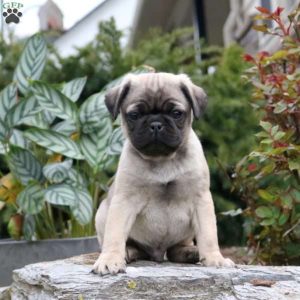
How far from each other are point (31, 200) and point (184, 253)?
127cm

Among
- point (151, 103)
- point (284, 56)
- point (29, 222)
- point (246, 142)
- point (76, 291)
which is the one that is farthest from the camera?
point (246, 142)

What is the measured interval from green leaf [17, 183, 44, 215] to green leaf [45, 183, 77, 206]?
7cm

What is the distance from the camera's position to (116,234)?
2.98 metres

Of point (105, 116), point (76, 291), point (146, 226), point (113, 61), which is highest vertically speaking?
point (113, 61)

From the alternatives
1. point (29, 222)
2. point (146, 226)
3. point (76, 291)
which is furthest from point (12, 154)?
point (76, 291)

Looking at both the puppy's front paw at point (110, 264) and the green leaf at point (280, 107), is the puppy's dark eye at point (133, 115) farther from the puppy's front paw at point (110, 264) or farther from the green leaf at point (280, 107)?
the green leaf at point (280, 107)

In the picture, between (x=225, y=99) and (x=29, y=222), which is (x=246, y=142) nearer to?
(x=225, y=99)

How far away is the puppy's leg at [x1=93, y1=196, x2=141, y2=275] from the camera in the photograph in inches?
112

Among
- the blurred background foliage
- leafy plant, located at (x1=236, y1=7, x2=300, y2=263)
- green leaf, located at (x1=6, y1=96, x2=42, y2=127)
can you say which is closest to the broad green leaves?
green leaf, located at (x1=6, y1=96, x2=42, y2=127)

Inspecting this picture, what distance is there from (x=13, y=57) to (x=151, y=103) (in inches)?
142

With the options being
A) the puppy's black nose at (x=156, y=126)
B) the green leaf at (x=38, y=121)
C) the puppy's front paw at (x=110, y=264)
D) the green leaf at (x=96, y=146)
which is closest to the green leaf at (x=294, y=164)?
the puppy's black nose at (x=156, y=126)

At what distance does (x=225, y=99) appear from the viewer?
5.91 metres

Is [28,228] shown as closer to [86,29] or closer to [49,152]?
[49,152]

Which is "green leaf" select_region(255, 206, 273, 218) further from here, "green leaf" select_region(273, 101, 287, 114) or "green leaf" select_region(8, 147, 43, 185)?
"green leaf" select_region(8, 147, 43, 185)
